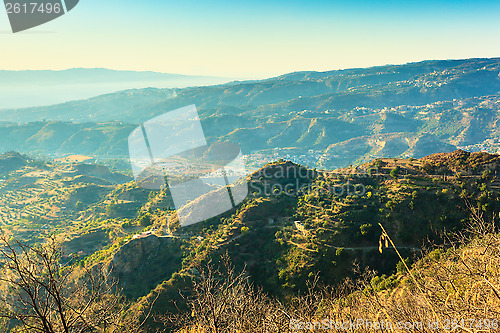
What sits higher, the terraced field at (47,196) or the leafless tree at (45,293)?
the leafless tree at (45,293)

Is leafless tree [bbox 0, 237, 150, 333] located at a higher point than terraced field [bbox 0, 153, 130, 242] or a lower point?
higher

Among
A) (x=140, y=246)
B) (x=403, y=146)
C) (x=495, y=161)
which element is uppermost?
(x=495, y=161)

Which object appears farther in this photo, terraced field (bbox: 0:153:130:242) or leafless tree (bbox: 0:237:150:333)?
terraced field (bbox: 0:153:130:242)

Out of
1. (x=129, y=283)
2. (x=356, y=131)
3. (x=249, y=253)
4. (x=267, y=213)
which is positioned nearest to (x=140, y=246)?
(x=129, y=283)

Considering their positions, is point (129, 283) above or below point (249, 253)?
below

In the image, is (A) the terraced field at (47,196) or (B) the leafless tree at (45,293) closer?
(B) the leafless tree at (45,293)

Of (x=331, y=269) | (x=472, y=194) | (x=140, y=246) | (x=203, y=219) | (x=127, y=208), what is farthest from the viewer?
(x=127, y=208)

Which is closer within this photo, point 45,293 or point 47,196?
point 45,293

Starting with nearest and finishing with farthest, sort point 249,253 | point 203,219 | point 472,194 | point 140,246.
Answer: point 472,194 < point 249,253 < point 140,246 < point 203,219

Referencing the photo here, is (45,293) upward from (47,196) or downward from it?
upward

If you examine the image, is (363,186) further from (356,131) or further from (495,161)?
(356,131)

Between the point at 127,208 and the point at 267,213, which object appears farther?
the point at 127,208
